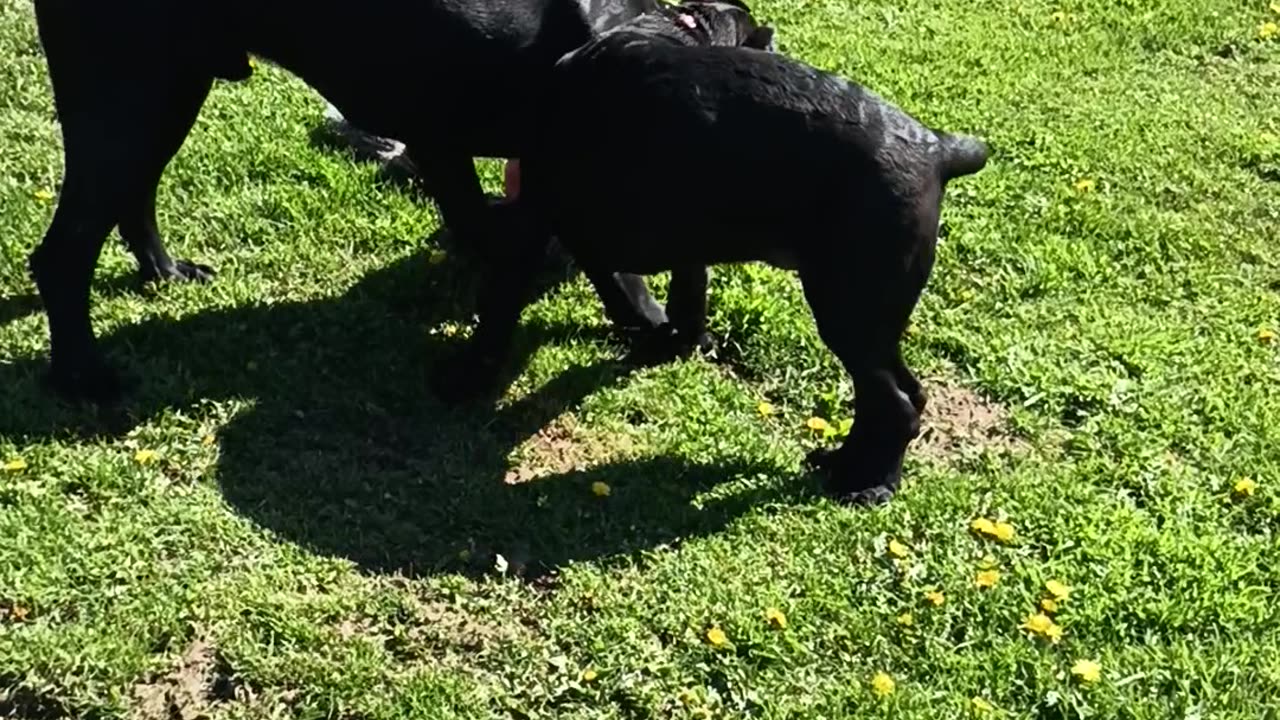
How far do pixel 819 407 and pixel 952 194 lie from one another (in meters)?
1.71

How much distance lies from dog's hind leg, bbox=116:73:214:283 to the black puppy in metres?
1.14

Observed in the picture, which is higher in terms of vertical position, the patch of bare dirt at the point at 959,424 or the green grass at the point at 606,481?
the green grass at the point at 606,481

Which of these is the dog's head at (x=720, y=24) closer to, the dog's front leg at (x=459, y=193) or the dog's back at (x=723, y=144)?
the dog's back at (x=723, y=144)

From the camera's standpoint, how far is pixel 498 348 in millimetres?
4914

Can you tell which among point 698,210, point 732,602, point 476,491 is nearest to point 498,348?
point 476,491

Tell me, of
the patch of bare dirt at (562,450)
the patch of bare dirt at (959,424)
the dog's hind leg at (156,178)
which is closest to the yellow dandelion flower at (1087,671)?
the patch of bare dirt at (959,424)

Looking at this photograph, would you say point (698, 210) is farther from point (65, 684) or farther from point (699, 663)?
point (65, 684)

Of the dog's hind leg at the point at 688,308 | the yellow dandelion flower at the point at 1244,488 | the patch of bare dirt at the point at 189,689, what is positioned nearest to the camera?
the patch of bare dirt at the point at 189,689

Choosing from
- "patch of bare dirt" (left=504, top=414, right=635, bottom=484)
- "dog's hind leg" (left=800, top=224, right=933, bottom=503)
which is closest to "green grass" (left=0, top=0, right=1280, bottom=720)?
"patch of bare dirt" (left=504, top=414, right=635, bottom=484)

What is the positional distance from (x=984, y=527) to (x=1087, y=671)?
635 mm

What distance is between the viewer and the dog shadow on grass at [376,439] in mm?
4387

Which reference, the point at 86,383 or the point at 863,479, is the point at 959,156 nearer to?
the point at 863,479

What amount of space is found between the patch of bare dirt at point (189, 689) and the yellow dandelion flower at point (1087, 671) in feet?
7.14

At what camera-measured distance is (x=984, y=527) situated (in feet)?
14.6
